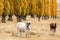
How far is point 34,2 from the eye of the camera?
4291cm

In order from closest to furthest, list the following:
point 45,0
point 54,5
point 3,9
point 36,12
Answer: point 3,9
point 36,12
point 45,0
point 54,5

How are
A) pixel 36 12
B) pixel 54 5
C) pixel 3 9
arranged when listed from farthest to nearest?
pixel 54 5, pixel 36 12, pixel 3 9

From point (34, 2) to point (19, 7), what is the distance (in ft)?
25.7

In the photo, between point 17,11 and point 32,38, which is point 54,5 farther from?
point 32,38

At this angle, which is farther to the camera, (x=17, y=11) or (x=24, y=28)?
(x=17, y=11)

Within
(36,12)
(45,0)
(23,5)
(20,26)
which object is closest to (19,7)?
(23,5)

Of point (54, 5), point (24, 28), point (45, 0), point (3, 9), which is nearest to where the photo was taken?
point (24, 28)

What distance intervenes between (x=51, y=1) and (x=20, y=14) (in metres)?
18.6

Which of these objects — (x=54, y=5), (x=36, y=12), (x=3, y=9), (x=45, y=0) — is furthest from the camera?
(x=54, y=5)

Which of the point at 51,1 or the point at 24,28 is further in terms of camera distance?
the point at 51,1

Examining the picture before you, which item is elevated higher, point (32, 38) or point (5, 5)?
point (5, 5)

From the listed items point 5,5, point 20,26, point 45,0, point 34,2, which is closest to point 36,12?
point 34,2

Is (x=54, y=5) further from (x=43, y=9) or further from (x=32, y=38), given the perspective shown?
(x=32, y=38)

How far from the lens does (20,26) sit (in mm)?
18859
